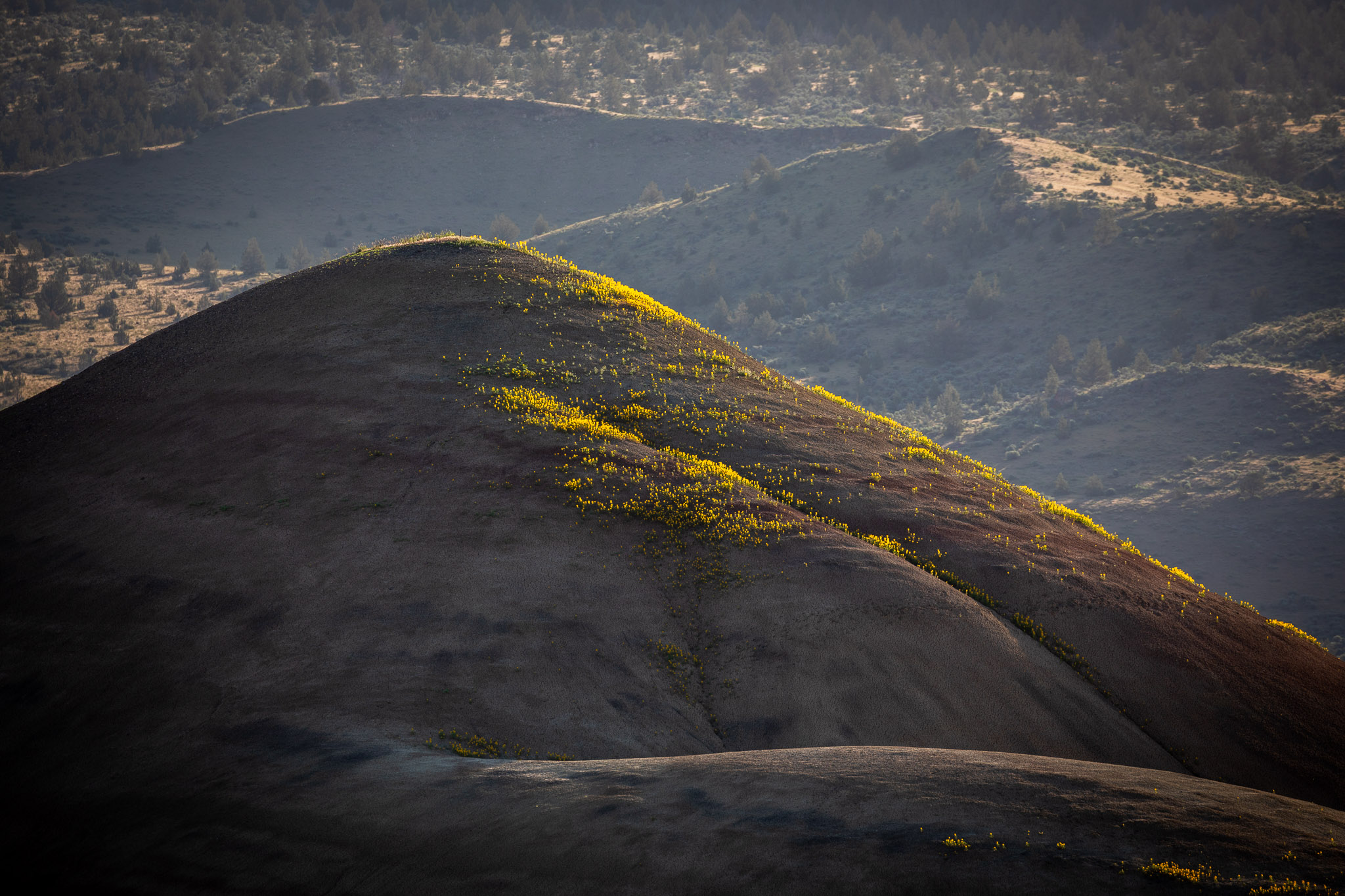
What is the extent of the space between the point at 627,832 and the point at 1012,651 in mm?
7681

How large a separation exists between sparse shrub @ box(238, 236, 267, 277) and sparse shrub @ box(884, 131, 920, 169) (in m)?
56.3

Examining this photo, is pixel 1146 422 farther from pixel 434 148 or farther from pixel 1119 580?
pixel 434 148

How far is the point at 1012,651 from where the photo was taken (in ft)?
46.5

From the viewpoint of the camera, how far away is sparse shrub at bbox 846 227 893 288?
7775 centimetres

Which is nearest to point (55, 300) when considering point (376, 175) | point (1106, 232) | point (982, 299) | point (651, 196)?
point (376, 175)

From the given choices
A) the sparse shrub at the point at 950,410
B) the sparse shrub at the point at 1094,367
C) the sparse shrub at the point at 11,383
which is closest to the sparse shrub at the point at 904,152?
the sparse shrub at the point at 1094,367

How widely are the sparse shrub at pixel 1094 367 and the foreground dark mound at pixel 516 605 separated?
153 feet

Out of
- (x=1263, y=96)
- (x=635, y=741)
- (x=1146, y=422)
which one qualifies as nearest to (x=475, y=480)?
(x=635, y=741)

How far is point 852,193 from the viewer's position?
8719cm

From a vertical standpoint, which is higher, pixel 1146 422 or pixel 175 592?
pixel 175 592

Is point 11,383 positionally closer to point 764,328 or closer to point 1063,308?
point 764,328

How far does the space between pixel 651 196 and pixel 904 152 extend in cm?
2520

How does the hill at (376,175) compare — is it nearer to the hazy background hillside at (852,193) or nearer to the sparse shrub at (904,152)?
the hazy background hillside at (852,193)

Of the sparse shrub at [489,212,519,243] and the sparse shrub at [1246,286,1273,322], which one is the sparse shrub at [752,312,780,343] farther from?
the sparse shrub at [1246,286,1273,322]
